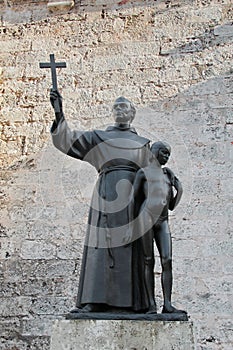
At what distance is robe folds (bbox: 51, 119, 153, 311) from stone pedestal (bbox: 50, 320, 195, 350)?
0.16 metres

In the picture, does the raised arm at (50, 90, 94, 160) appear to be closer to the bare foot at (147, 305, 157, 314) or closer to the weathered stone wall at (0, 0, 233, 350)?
the bare foot at (147, 305, 157, 314)

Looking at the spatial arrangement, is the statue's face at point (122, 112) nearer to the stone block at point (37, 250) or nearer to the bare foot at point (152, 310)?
the bare foot at point (152, 310)

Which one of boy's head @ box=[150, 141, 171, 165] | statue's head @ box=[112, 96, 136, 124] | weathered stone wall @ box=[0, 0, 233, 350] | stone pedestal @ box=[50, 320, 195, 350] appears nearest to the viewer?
stone pedestal @ box=[50, 320, 195, 350]

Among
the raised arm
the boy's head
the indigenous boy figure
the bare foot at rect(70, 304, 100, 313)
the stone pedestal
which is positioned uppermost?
the raised arm

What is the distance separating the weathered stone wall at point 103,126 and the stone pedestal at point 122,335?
2.06m

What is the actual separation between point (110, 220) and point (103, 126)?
105 inches

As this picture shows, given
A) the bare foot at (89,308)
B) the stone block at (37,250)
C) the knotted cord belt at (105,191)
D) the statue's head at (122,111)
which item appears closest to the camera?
the bare foot at (89,308)

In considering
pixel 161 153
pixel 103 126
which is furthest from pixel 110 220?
pixel 103 126

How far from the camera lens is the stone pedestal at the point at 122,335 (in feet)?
10.3

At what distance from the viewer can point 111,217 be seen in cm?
349

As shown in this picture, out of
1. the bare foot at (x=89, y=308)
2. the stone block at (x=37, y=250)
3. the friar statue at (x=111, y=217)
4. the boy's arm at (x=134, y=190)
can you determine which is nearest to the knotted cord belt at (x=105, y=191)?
the friar statue at (x=111, y=217)

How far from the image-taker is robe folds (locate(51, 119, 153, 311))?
3.38 m

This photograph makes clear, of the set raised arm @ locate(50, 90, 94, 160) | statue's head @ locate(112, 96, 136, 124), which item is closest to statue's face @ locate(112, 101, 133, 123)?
statue's head @ locate(112, 96, 136, 124)

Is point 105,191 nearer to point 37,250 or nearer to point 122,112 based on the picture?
point 122,112
